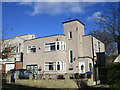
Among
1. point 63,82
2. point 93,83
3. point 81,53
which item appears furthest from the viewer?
point 81,53

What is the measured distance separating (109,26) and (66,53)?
44.6ft

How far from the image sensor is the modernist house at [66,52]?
928 inches

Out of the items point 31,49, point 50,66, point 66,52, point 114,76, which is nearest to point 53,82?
point 50,66

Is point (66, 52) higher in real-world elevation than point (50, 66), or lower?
higher

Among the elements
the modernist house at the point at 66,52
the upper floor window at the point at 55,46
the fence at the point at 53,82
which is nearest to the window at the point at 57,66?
the modernist house at the point at 66,52

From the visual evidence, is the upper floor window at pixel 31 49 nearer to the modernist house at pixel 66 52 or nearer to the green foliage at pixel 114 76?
the modernist house at pixel 66 52

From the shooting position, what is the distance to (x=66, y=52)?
2450 cm

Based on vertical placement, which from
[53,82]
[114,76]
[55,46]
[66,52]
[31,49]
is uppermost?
[55,46]

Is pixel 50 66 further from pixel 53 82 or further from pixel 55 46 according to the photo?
pixel 53 82

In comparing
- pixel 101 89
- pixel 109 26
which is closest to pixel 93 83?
pixel 101 89

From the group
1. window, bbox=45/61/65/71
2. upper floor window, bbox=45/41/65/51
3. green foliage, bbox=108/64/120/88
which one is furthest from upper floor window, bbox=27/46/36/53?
green foliage, bbox=108/64/120/88

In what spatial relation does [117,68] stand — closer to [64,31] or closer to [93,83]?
[93,83]

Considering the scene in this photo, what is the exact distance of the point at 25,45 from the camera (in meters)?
28.3

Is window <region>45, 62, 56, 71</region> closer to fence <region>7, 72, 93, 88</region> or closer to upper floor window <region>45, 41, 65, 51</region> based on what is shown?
upper floor window <region>45, 41, 65, 51</region>
